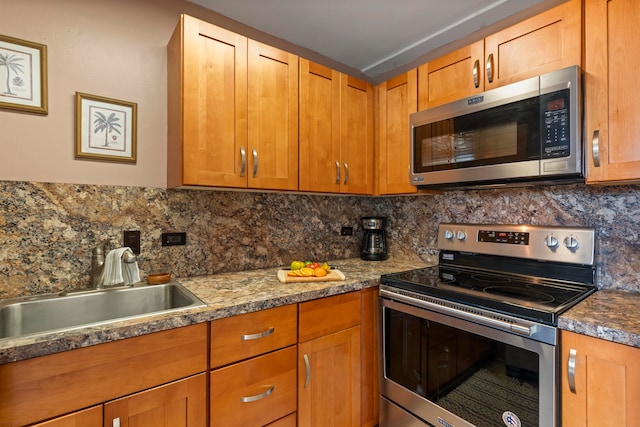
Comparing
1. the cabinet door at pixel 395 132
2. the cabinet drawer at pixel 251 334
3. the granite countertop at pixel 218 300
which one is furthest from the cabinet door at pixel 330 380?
the cabinet door at pixel 395 132

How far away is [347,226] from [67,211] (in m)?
1.69

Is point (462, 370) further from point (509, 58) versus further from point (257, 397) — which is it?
point (509, 58)

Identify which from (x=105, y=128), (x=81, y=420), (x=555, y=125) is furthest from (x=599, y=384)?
(x=105, y=128)

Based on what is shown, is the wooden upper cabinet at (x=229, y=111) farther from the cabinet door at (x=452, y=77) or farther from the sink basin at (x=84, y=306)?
the cabinet door at (x=452, y=77)

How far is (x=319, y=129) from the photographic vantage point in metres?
1.84

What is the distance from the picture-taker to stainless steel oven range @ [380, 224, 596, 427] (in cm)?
111

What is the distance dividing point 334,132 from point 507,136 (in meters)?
0.95

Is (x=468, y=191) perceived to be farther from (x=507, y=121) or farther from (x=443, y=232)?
(x=507, y=121)

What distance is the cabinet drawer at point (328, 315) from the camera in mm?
1379

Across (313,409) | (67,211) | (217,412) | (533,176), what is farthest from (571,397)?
(67,211)

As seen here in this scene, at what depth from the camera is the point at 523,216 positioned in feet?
5.55

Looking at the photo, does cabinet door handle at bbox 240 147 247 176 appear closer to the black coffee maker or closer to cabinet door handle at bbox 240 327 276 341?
cabinet door handle at bbox 240 327 276 341

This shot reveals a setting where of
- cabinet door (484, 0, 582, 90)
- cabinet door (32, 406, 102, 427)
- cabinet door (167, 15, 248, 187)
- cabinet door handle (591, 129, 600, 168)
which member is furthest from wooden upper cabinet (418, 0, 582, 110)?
cabinet door (32, 406, 102, 427)

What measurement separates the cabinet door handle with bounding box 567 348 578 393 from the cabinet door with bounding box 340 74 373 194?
1.33 meters
